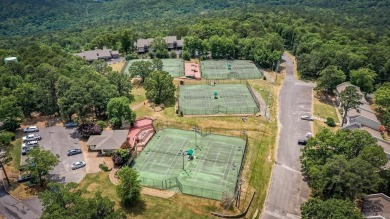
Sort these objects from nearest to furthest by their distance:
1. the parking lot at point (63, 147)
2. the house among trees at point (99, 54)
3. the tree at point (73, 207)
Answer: the tree at point (73, 207)
the parking lot at point (63, 147)
the house among trees at point (99, 54)

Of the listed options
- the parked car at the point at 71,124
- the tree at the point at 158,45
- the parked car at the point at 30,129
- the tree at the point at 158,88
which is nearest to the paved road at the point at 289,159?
the tree at the point at 158,88

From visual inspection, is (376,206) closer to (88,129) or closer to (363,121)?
(363,121)

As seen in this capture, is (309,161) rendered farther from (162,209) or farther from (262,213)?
(162,209)

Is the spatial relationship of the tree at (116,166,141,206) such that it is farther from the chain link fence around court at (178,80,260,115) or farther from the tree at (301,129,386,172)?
the chain link fence around court at (178,80,260,115)

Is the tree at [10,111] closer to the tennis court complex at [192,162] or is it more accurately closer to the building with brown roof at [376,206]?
the tennis court complex at [192,162]

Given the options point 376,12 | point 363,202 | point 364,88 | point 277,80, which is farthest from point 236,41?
point 376,12

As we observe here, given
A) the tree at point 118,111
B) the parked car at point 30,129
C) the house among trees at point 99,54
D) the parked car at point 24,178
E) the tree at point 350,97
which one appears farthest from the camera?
the house among trees at point 99,54

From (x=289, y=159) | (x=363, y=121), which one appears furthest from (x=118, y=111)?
(x=363, y=121)
